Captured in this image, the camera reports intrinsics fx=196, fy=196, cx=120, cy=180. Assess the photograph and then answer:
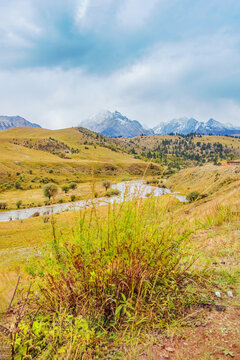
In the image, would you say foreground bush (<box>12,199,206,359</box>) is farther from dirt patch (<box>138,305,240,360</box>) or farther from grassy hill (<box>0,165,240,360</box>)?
dirt patch (<box>138,305,240,360</box>)

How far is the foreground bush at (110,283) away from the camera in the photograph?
2436 millimetres

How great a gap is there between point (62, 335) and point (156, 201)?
2698 millimetres

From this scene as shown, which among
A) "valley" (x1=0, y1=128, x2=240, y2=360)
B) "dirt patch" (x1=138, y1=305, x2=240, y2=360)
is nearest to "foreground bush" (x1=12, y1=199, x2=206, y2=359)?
"valley" (x1=0, y1=128, x2=240, y2=360)

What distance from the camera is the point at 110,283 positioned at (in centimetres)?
270

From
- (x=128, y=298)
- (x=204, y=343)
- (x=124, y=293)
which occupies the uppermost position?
(x=128, y=298)

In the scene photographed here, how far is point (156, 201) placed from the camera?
4.10m

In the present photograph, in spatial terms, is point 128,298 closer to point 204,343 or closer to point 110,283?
point 110,283

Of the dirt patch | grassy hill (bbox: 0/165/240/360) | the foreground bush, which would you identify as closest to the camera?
the dirt patch

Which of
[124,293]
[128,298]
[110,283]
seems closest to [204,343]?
[128,298]

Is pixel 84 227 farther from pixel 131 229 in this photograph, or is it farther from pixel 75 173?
pixel 75 173

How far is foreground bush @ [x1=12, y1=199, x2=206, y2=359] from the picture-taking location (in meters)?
2.44

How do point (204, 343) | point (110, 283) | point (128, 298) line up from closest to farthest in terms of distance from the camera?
point (204, 343) → point (128, 298) → point (110, 283)

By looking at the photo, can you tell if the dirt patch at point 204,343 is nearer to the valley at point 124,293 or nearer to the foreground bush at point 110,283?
the valley at point 124,293

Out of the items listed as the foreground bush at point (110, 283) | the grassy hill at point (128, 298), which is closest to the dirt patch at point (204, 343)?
the grassy hill at point (128, 298)
